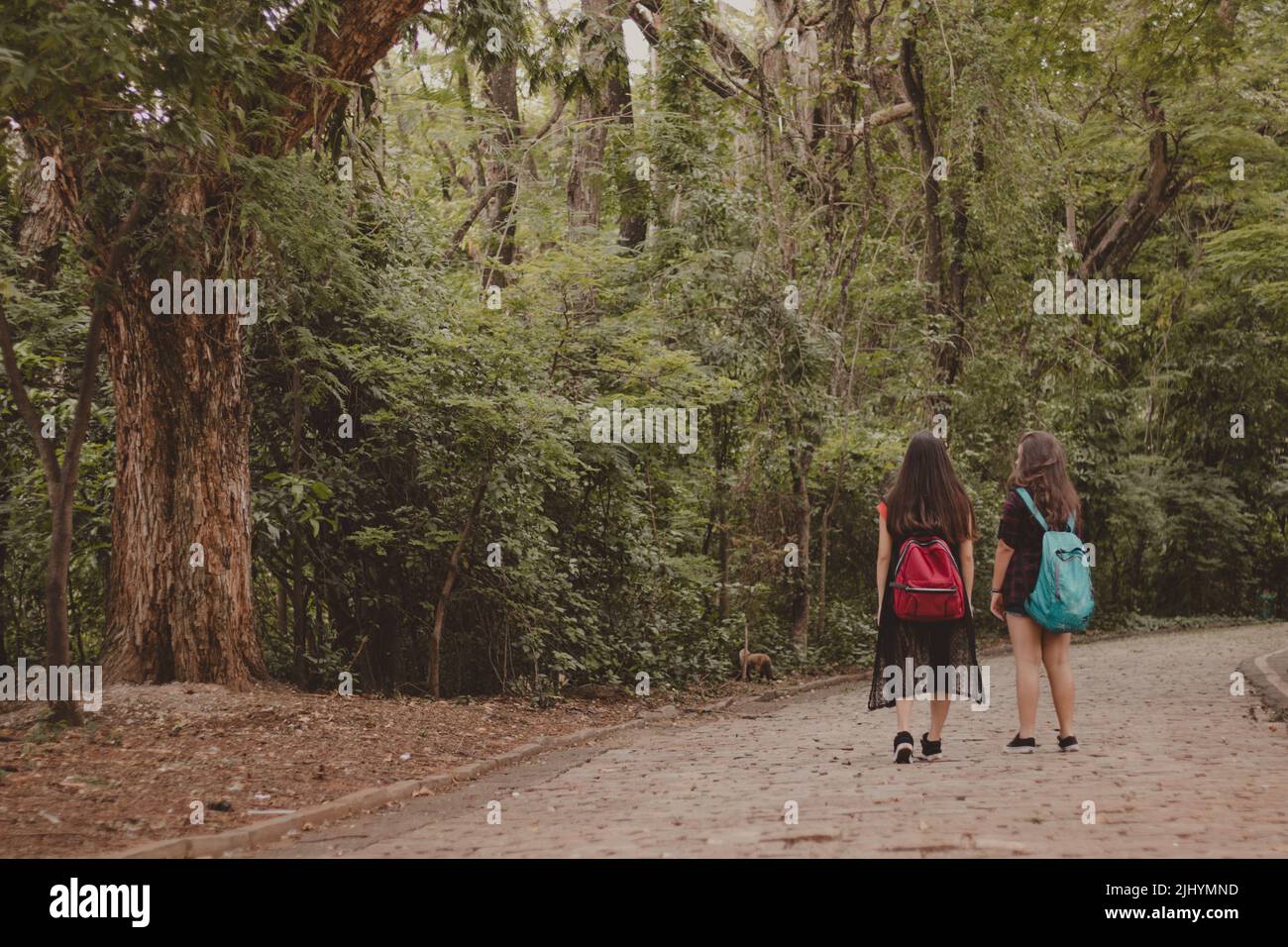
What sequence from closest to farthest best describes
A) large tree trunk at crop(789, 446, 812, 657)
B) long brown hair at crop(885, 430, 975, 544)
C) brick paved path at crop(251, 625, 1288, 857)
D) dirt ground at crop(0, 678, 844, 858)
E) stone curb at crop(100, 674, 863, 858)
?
brick paved path at crop(251, 625, 1288, 857)
stone curb at crop(100, 674, 863, 858)
dirt ground at crop(0, 678, 844, 858)
long brown hair at crop(885, 430, 975, 544)
large tree trunk at crop(789, 446, 812, 657)

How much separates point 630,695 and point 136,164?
8.19 metres

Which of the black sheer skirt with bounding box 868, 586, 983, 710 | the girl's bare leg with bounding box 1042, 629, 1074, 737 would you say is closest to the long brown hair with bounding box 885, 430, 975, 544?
the black sheer skirt with bounding box 868, 586, 983, 710

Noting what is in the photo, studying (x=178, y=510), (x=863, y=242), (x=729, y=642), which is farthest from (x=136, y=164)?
(x=863, y=242)

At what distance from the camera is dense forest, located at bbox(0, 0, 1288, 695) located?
32.7 feet

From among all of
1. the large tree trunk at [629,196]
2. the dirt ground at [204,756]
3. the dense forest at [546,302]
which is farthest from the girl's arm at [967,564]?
the large tree trunk at [629,196]

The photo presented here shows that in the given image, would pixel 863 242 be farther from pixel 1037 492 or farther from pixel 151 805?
pixel 151 805

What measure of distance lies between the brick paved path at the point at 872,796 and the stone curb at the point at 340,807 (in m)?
0.14

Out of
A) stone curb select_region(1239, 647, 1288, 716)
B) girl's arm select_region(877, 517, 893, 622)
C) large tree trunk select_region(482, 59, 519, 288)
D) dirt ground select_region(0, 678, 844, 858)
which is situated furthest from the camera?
large tree trunk select_region(482, 59, 519, 288)

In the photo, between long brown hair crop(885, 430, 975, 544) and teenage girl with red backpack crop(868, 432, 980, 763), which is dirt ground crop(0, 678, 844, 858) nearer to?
teenage girl with red backpack crop(868, 432, 980, 763)

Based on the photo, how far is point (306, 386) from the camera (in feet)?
41.1

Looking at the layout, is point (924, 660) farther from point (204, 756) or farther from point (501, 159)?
point (501, 159)

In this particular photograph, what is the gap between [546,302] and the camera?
14.1m

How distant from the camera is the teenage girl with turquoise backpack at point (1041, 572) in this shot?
333 inches

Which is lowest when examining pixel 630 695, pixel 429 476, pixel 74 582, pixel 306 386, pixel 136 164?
pixel 630 695
